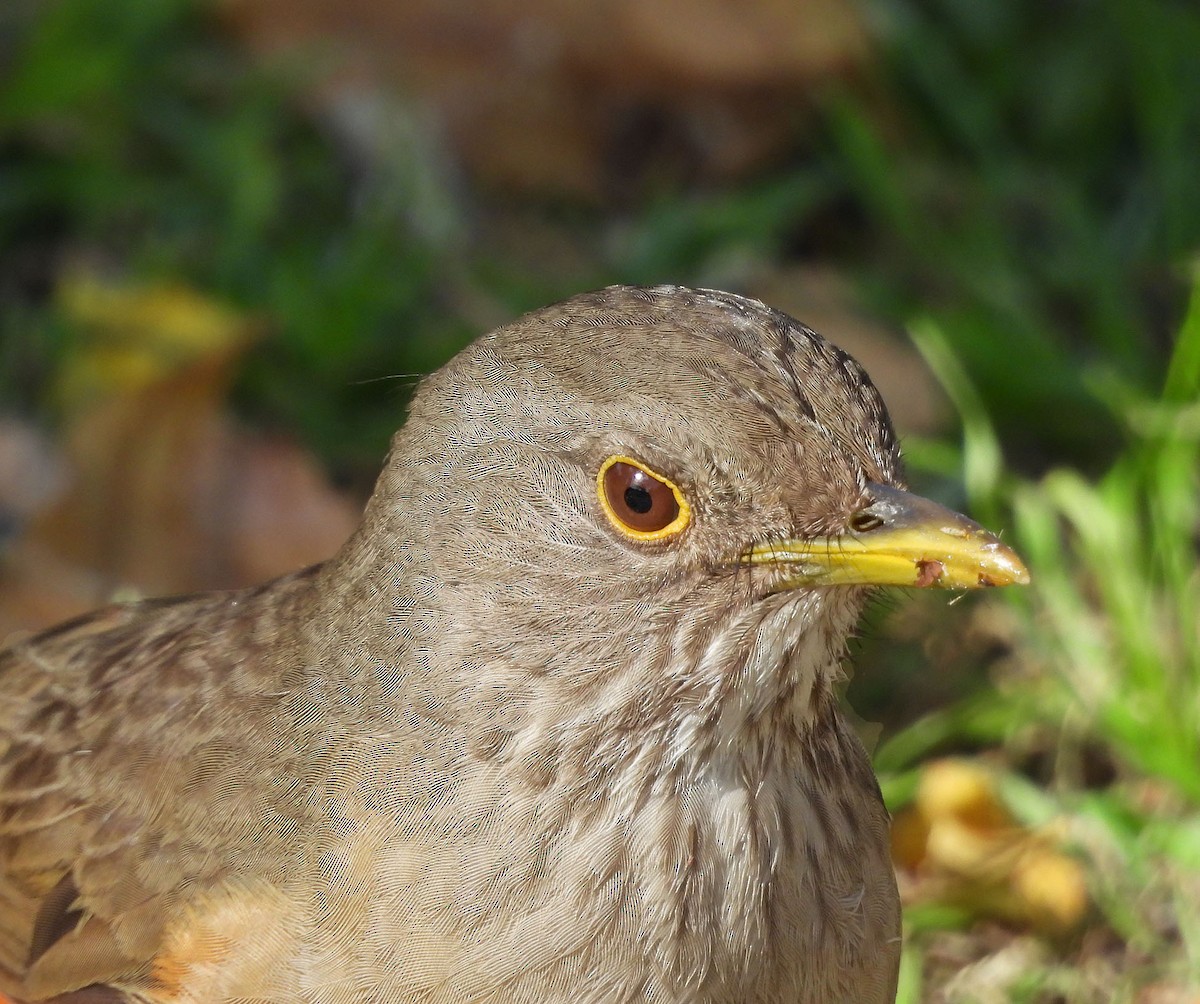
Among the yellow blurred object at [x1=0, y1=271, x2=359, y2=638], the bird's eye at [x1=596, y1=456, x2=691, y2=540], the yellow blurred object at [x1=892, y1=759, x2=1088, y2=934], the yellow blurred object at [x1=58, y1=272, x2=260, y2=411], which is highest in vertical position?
the yellow blurred object at [x1=58, y1=272, x2=260, y2=411]

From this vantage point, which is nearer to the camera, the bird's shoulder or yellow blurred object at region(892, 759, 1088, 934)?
the bird's shoulder

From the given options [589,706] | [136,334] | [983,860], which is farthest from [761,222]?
[589,706]

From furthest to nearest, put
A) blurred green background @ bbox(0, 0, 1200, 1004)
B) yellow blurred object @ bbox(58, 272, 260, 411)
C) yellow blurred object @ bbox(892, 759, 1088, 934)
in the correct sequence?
yellow blurred object @ bbox(58, 272, 260, 411), blurred green background @ bbox(0, 0, 1200, 1004), yellow blurred object @ bbox(892, 759, 1088, 934)

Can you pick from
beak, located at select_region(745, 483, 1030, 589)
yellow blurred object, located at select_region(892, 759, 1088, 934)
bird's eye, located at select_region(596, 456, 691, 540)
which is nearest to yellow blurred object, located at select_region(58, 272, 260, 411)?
yellow blurred object, located at select_region(892, 759, 1088, 934)

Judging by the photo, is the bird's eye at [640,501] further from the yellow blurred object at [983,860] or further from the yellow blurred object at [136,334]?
the yellow blurred object at [136,334]

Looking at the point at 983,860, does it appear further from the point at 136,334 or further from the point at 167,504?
the point at 136,334

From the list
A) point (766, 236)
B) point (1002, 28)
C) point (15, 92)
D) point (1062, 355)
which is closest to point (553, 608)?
point (1062, 355)

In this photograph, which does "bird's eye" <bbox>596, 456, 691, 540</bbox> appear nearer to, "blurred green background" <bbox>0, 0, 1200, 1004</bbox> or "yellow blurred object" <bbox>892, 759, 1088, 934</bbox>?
"yellow blurred object" <bbox>892, 759, 1088, 934</bbox>

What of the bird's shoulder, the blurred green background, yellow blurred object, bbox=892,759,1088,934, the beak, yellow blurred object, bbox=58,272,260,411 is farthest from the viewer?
yellow blurred object, bbox=58,272,260,411
